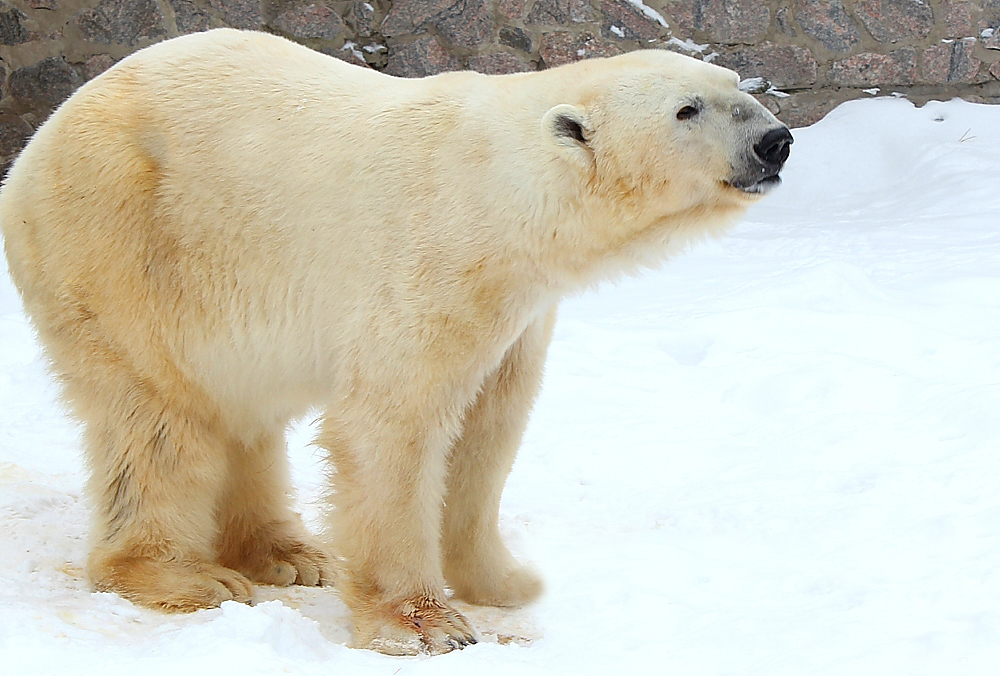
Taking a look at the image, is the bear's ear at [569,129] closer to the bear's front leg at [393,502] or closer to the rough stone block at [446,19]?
the bear's front leg at [393,502]

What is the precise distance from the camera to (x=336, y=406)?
2.11m

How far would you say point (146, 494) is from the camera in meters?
2.30

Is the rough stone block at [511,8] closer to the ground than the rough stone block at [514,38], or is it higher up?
higher up

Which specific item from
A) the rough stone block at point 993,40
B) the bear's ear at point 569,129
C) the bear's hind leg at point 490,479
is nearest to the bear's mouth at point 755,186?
the bear's ear at point 569,129

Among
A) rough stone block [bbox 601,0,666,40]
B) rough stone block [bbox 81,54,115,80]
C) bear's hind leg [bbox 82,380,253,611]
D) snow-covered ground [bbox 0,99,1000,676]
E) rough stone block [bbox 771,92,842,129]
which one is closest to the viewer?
snow-covered ground [bbox 0,99,1000,676]

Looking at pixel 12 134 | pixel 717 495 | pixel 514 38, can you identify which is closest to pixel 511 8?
pixel 514 38

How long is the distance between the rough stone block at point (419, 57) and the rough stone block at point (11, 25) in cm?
181

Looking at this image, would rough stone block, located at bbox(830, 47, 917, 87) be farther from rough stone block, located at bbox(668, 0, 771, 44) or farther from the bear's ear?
the bear's ear

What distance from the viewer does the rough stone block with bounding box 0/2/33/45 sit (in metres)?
5.31

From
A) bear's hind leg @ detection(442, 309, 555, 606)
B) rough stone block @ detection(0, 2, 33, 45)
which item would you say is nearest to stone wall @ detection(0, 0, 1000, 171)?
rough stone block @ detection(0, 2, 33, 45)

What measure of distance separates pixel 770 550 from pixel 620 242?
0.85 metres

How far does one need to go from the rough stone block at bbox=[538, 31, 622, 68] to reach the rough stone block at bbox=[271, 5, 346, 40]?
1.09m

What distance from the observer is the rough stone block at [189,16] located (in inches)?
218

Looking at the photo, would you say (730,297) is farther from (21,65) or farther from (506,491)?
(21,65)
